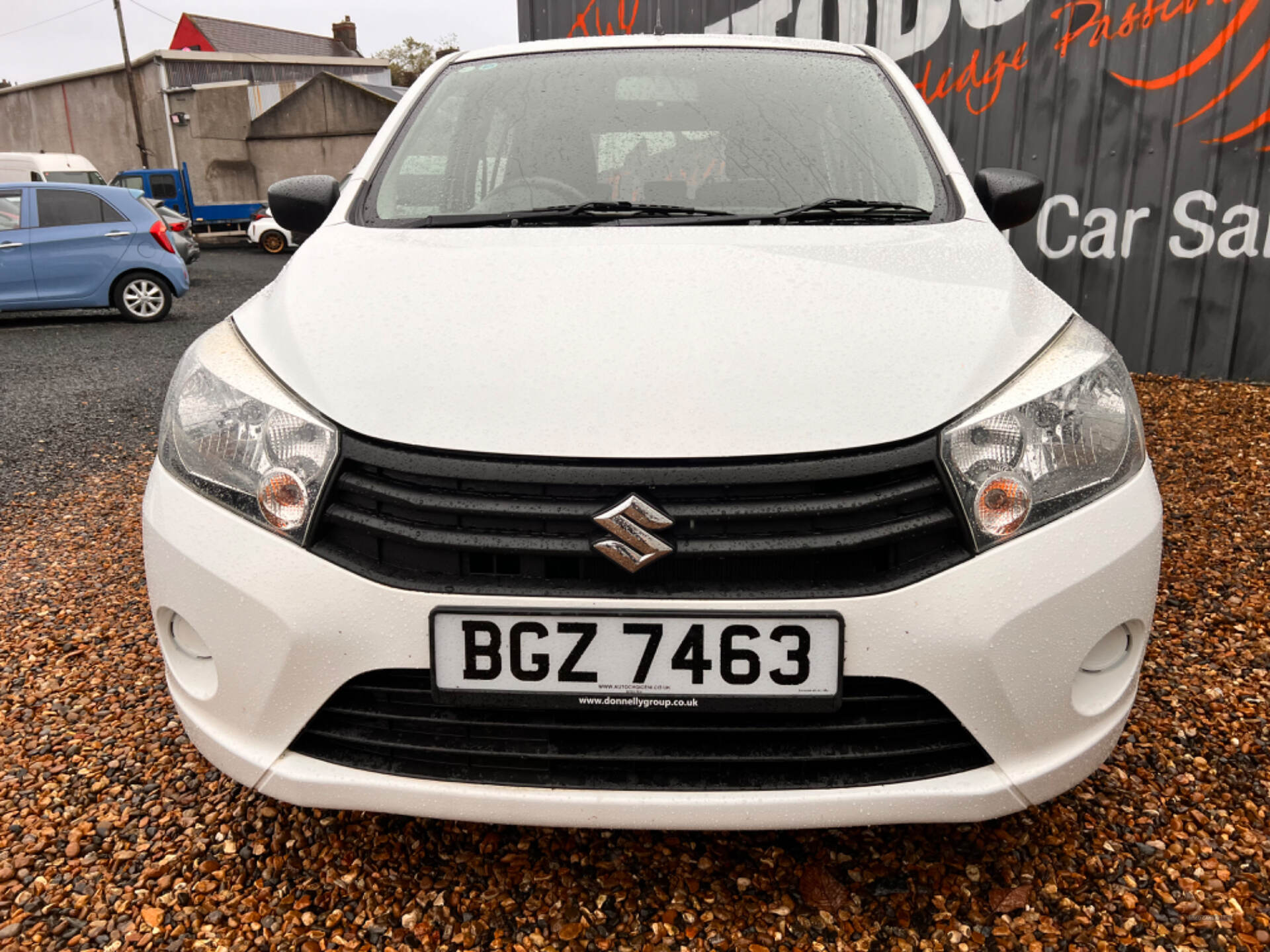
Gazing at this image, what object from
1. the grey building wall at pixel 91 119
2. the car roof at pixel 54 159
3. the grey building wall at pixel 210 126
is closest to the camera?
the car roof at pixel 54 159

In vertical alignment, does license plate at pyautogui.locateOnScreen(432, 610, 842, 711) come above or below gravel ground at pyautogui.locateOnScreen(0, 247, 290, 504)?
above

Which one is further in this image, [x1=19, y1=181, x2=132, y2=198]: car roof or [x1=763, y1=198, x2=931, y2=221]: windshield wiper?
[x1=19, y1=181, x2=132, y2=198]: car roof

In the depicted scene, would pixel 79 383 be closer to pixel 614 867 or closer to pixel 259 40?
pixel 614 867

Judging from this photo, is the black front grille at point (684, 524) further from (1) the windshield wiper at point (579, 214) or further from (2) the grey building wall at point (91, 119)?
(2) the grey building wall at point (91, 119)

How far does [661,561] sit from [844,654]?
29 centimetres

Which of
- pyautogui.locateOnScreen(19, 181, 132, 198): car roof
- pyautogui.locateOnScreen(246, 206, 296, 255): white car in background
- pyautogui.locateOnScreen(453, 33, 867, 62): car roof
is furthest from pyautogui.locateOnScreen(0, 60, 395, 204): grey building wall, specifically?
pyautogui.locateOnScreen(453, 33, 867, 62): car roof

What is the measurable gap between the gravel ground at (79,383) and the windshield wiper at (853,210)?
3824 mm

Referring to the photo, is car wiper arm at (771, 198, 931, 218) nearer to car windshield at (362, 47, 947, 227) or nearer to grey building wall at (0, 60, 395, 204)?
car windshield at (362, 47, 947, 227)

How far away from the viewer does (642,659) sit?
1.40 metres

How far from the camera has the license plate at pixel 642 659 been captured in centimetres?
138

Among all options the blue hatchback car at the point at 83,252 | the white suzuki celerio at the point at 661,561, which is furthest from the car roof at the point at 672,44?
the blue hatchback car at the point at 83,252

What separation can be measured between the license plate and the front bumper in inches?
0.9

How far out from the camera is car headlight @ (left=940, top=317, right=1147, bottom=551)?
1436 mm

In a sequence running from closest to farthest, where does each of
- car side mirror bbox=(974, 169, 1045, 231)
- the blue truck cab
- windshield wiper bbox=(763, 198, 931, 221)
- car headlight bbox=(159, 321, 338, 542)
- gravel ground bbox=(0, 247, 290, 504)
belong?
car headlight bbox=(159, 321, 338, 542)
windshield wiper bbox=(763, 198, 931, 221)
car side mirror bbox=(974, 169, 1045, 231)
gravel ground bbox=(0, 247, 290, 504)
the blue truck cab
